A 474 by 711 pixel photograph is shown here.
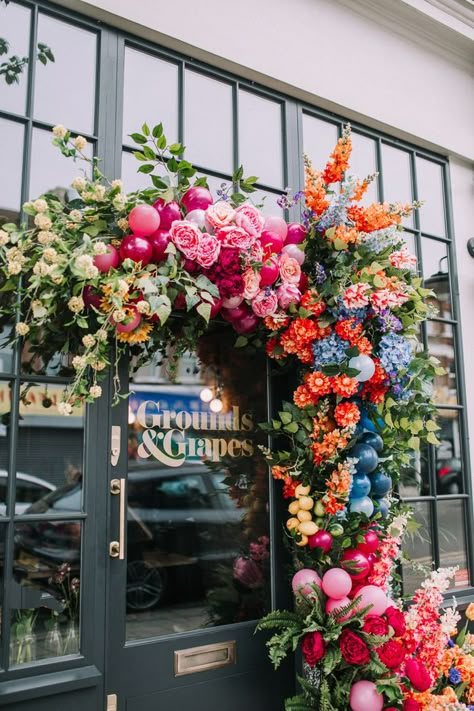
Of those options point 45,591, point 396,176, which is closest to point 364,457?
point 45,591

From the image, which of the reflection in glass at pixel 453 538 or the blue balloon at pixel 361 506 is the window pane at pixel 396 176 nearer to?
the reflection in glass at pixel 453 538

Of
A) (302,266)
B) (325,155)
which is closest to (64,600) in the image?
(302,266)

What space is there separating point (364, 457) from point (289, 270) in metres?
0.88

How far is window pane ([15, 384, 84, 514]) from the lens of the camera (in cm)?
251

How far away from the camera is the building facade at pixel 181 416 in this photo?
2529 millimetres

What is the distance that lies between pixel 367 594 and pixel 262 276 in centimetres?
140

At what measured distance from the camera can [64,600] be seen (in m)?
2.53

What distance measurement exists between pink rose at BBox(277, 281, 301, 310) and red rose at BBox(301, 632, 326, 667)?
1.39m

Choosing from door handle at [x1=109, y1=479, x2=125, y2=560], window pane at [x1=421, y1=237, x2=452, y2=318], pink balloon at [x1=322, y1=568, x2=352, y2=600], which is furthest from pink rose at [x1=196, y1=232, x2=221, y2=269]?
window pane at [x1=421, y1=237, x2=452, y2=318]

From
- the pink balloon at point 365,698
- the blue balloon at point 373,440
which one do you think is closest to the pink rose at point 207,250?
the blue balloon at point 373,440

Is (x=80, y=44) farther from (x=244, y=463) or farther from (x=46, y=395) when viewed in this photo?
(x=244, y=463)

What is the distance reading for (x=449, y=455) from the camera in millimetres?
3982

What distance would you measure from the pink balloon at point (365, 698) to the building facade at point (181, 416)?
0.52 metres

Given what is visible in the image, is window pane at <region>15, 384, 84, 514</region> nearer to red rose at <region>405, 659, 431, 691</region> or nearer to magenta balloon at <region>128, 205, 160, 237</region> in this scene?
magenta balloon at <region>128, 205, 160, 237</region>
